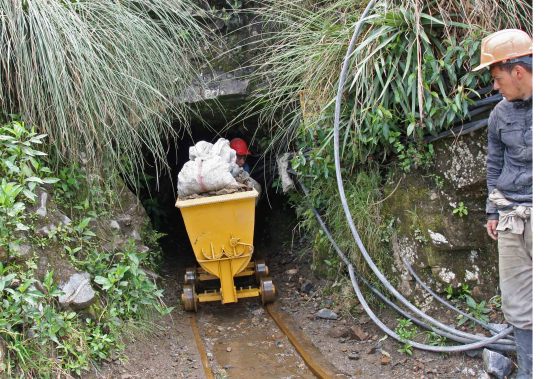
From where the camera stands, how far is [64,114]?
4984mm

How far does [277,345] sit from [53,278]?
2133 mm

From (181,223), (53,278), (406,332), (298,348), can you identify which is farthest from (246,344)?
(181,223)

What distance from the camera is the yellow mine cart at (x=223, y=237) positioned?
19.0 feet

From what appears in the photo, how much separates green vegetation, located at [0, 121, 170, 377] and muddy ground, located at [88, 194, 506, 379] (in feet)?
0.86

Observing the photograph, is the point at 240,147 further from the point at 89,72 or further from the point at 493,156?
the point at 493,156

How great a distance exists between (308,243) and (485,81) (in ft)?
10.9

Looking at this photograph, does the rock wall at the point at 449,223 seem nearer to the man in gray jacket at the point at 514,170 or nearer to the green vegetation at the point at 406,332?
the green vegetation at the point at 406,332

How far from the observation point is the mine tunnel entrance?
25.6ft

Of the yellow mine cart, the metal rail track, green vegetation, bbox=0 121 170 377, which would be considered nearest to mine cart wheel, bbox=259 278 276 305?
the yellow mine cart

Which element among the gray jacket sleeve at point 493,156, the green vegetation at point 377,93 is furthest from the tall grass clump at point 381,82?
the gray jacket sleeve at point 493,156

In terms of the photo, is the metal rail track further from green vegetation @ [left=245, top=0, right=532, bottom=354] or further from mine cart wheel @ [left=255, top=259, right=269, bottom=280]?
green vegetation @ [left=245, top=0, right=532, bottom=354]

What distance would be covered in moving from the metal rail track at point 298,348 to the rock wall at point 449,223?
0.88m

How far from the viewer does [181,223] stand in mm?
9102

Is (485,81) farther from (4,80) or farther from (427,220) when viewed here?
(4,80)
